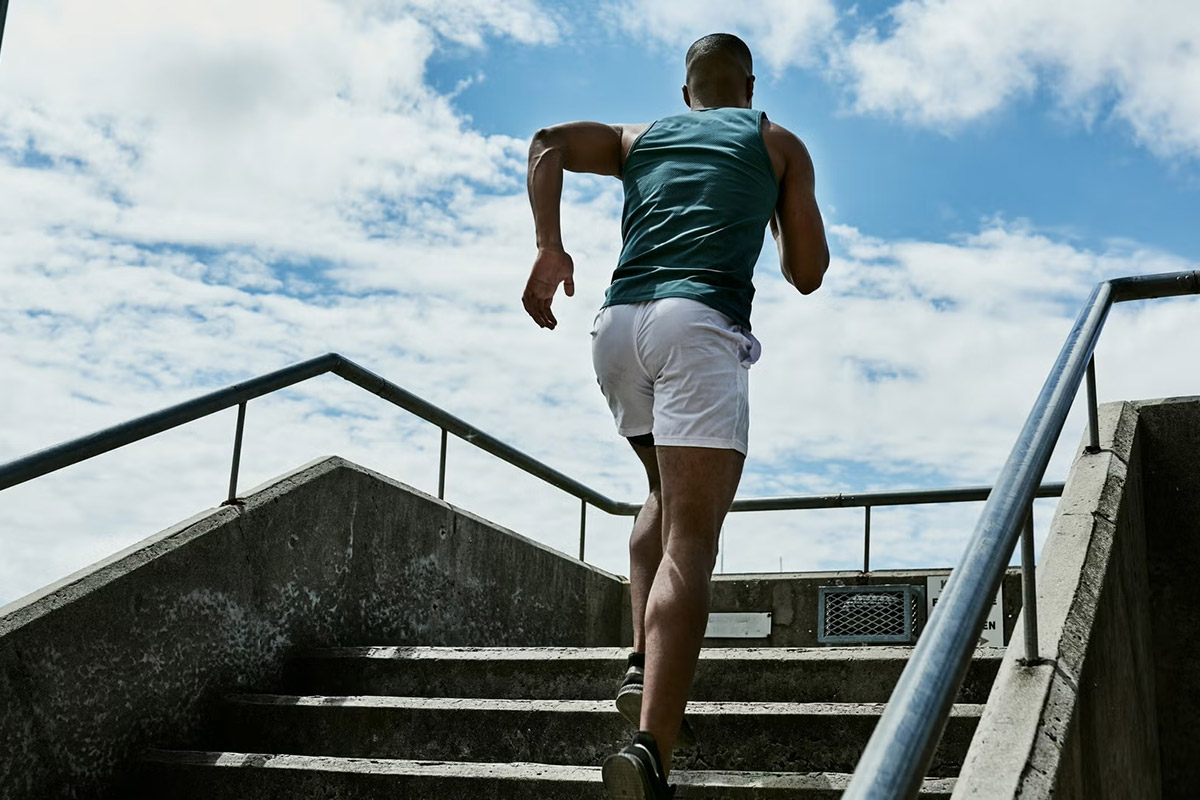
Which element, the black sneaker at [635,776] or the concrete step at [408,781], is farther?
the concrete step at [408,781]

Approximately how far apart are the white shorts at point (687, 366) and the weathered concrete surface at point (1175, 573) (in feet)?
8.26

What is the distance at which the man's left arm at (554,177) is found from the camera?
3.07 meters

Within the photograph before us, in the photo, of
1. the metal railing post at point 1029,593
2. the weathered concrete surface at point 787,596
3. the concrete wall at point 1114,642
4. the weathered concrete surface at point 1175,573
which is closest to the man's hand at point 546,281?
the metal railing post at point 1029,593

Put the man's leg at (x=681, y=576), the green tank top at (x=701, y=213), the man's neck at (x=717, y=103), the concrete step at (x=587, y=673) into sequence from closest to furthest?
the man's leg at (x=681, y=576) < the green tank top at (x=701, y=213) < the man's neck at (x=717, y=103) < the concrete step at (x=587, y=673)

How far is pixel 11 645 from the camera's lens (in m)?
3.89

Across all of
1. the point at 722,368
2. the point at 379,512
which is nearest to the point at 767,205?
the point at 722,368

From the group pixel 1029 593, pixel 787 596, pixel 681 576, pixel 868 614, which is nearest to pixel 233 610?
pixel 681 576

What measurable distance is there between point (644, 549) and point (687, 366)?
0.55 m

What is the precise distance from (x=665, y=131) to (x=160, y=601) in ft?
8.55

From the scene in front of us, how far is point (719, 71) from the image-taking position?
3.29m

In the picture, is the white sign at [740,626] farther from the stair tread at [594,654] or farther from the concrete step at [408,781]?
the concrete step at [408,781]

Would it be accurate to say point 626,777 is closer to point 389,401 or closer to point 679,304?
point 679,304

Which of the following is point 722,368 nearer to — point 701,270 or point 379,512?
point 701,270

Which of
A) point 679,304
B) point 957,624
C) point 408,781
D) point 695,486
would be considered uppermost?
point 679,304
